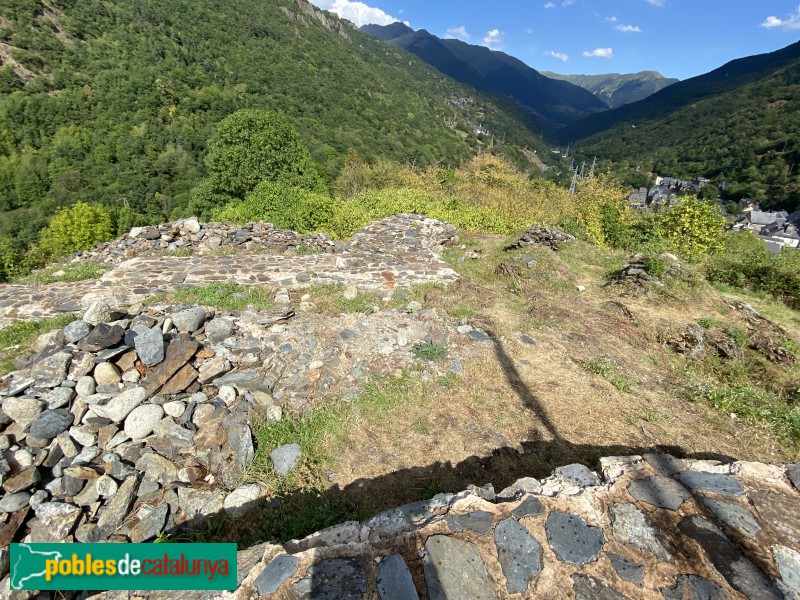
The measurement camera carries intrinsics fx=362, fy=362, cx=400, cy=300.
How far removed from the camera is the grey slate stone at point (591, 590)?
196 cm

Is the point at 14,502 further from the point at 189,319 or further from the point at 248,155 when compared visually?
the point at 248,155

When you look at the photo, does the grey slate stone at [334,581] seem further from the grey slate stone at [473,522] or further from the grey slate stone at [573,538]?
the grey slate stone at [573,538]

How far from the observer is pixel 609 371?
5.30 m

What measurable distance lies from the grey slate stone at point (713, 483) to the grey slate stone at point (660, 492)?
0.30ft

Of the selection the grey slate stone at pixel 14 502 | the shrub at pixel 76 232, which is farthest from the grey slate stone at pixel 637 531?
the shrub at pixel 76 232

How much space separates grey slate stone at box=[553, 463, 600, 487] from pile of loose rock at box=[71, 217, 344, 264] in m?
7.89

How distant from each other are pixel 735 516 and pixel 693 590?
2.31ft

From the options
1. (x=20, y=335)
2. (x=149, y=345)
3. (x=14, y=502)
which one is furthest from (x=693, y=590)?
(x=20, y=335)

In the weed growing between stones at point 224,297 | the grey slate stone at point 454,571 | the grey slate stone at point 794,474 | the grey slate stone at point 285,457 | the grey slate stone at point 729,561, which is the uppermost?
the grey slate stone at point 794,474

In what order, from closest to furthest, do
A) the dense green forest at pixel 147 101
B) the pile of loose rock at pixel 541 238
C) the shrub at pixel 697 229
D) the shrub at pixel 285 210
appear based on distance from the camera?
the pile of loose rock at pixel 541 238, the shrub at pixel 697 229, the shrub at pixel 285 210, the dense green forest at pixel 147 101

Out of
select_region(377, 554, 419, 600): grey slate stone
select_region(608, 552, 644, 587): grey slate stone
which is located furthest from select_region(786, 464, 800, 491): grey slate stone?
select_region(377, 554, 419, 600): grey slate stone

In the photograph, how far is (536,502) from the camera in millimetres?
2539

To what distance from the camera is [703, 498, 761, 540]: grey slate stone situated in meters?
2.24

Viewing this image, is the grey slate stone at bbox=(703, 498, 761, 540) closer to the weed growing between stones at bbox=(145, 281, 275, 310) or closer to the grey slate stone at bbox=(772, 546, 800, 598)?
the grey slate stone at bbox=(772, 546, 800, 598)
